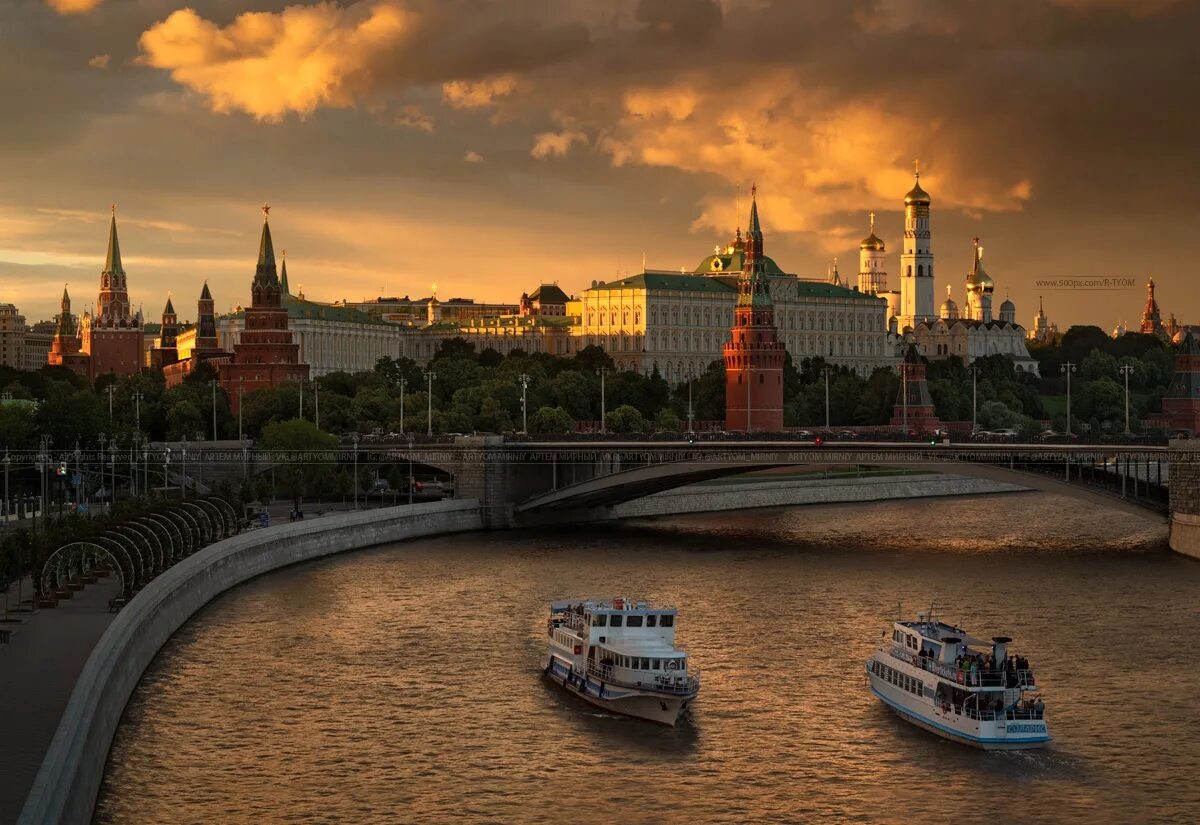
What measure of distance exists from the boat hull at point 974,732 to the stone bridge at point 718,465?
32119 millimetres

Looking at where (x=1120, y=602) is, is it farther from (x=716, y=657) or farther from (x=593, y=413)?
(x=593, y=413)

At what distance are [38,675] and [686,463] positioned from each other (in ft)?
162

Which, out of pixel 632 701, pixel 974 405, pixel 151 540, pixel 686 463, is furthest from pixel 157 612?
pixel 974 405

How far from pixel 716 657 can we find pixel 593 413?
87.9 m

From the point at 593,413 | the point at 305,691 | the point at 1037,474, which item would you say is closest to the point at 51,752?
the point at 305,691

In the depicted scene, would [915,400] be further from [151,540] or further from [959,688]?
[959,688]

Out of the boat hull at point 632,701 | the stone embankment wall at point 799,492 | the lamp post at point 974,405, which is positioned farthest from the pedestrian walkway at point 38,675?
the lamp post at point 974,405

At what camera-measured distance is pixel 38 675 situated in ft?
123

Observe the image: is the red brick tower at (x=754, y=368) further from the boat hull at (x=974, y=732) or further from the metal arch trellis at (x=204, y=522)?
the boat hull at (x=974, y=732)

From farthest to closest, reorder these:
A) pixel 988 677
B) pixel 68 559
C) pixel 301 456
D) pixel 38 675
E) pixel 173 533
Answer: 1. pixel 301 456
2. pixel 173 533
3. pixel 68 559
4. pixel 988 677
5. pixel 38 675

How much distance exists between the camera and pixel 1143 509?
7794 cm

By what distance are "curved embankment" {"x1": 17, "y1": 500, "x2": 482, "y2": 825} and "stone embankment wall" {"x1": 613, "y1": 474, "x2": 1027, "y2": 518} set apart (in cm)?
1289

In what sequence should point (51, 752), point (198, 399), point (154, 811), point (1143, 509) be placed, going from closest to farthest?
point (51, 752), point (154, 811), point (1143, 509), point (198, 399)

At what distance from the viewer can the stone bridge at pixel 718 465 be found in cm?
7631
